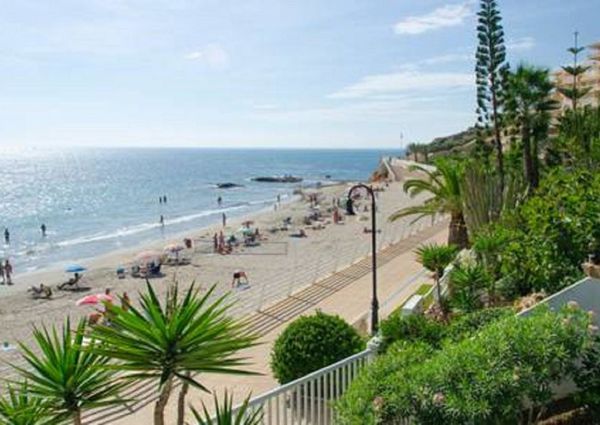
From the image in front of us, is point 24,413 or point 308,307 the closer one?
point 24,413

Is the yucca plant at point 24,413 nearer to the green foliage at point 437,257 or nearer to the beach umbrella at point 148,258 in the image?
the green foliage at point 437,257

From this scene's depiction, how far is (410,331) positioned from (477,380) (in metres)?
2.71

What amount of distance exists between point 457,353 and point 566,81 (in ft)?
161

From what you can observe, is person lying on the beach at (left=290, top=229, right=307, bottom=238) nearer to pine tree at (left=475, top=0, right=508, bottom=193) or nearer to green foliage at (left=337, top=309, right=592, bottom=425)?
pine tree at (left=475, top=0, right=508, bottom=193)

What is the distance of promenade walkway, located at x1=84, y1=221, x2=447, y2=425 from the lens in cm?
1234

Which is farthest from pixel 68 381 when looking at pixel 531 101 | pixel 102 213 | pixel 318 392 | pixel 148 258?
pixel 102 213

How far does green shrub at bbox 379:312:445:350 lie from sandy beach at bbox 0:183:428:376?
12.9m

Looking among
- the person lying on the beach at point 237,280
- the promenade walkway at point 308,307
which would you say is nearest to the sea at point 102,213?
the person lying on the beach at point 237,280

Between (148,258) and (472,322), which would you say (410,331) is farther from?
(148,258)

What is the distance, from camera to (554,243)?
32.4ft

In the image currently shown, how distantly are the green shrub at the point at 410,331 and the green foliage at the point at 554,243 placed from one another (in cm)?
295

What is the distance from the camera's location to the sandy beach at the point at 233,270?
2443cm

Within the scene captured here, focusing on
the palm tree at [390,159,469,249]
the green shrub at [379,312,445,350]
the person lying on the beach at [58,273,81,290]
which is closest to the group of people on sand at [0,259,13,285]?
the person lying on the beach at [58,273,81,290]

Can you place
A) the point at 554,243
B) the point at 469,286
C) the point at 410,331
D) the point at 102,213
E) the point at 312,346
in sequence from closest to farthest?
1. the point at 410,331
2. the point at 554,243
3. the point at 469,286
4. the point at 312,346
5. the point at 102,213
